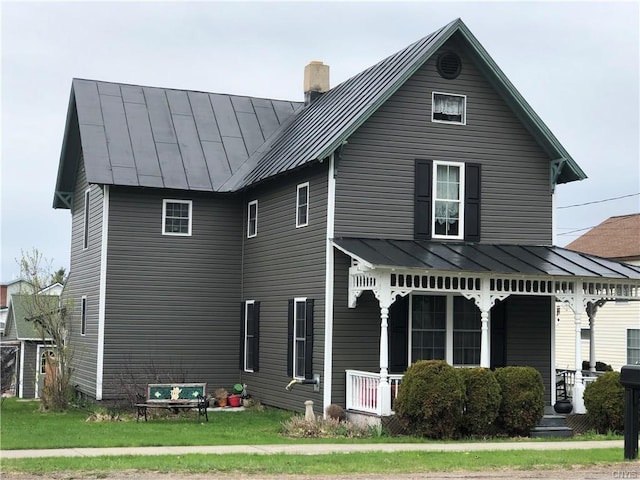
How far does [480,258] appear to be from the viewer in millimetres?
20969

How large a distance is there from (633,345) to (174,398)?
66.5ft

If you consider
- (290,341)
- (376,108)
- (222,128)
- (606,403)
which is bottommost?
(606,403)

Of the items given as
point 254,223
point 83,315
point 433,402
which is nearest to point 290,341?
point 254,223

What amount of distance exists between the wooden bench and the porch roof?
14.8 feet

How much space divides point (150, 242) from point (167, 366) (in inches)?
126

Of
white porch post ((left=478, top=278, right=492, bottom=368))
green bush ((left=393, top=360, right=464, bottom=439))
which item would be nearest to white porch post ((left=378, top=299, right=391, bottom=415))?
green bush ((left=393, top=360, right=464, bottom=439))

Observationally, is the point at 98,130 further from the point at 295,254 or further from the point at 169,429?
the point at 169,429

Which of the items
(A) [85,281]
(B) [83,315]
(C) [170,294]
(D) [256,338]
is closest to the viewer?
(D) [256,338]

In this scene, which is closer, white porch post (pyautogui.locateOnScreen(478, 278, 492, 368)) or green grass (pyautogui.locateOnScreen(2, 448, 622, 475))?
green grass (pyautogui.locateOnScreen(2, 448, 622, 475))

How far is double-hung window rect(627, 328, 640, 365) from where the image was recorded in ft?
118

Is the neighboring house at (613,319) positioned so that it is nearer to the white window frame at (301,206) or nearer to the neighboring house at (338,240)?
the neighboring house at (338,240)

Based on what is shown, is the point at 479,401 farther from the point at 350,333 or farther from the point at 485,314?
the point at 350,333

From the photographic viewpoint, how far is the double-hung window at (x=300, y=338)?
71.5ft

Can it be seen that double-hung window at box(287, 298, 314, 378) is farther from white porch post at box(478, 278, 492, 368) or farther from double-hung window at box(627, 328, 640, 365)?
double-hung window at box(627, 328, 640, 365)
